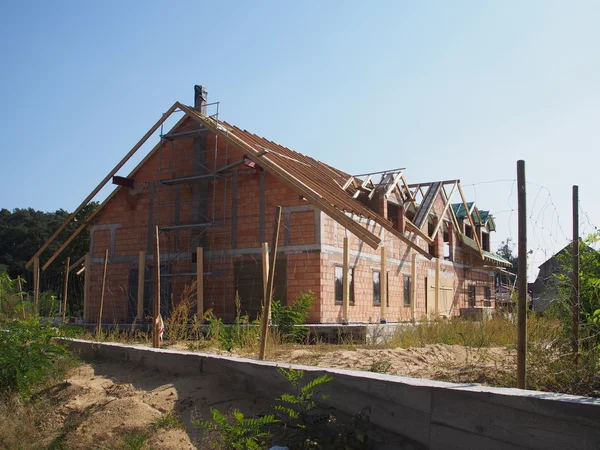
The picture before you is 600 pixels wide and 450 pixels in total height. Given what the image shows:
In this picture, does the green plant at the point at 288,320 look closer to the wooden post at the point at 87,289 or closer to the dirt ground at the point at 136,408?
the dirt ground at the point at 136,408

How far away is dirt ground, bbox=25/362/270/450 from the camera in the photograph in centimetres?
594

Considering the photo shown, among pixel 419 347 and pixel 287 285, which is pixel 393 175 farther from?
pixel 419 347

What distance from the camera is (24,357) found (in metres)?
8.16

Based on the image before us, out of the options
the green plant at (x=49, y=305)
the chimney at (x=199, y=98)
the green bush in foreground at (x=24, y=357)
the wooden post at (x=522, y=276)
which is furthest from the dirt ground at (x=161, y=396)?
the chimney at (x=199, y=98)

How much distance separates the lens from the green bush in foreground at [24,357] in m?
8.03

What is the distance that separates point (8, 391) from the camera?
806cm

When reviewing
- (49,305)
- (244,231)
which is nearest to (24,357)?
(49,305)

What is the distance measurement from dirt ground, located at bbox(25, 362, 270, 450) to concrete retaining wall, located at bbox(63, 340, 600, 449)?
98cm

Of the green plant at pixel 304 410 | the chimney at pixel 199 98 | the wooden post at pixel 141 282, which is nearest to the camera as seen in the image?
the green plant at pixel 304 410

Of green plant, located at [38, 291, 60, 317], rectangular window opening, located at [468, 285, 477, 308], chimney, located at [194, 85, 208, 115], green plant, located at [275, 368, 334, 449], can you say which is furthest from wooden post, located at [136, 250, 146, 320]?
rectangular window opening, located at [468, 285, 477, 308]

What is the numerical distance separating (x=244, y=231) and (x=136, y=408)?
464 inches

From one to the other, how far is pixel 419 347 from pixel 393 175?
38.0 feet

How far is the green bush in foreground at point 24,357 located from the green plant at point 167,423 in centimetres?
270

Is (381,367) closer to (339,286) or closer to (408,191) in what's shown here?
(339,286)
